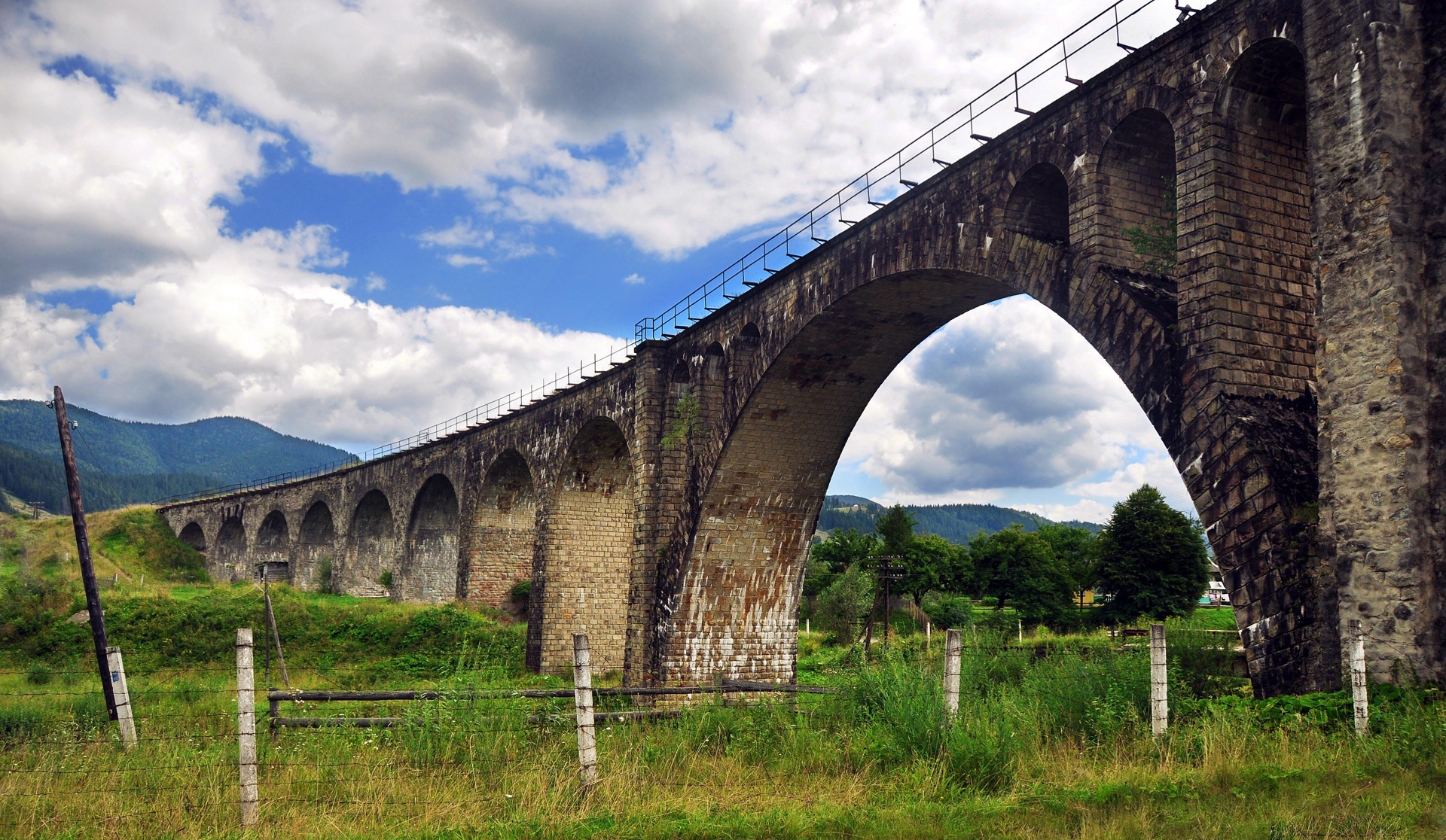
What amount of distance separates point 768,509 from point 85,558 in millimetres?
12507

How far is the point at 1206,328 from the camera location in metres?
10.1

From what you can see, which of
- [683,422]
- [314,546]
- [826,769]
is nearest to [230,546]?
[314,546]

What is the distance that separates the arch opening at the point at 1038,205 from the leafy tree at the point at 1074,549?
4032cm

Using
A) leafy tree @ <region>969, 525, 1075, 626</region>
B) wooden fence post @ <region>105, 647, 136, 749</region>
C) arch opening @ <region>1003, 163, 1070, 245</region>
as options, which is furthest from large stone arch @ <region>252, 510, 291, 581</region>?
arch opening @ <region>1003, 163, 1070, 245</region>

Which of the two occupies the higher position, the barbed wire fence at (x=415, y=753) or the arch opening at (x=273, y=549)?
the arch opening at (x=273, y=549)

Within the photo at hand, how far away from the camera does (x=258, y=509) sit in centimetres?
4928

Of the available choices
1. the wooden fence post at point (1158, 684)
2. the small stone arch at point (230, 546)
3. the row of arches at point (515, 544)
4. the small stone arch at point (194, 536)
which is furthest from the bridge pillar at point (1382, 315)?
the small stone arch at point (194, 536)

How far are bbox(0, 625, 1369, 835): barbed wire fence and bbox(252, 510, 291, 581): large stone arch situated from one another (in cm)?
4028

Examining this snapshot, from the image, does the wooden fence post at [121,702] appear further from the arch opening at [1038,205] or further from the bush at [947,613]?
Answer: the bush at [947,613]

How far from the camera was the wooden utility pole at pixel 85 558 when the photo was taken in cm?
1211

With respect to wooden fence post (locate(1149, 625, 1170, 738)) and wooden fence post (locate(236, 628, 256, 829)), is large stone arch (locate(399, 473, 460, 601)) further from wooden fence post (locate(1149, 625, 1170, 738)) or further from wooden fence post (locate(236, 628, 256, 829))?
wooden fence post (locate(1149, 625, 1170, 738))

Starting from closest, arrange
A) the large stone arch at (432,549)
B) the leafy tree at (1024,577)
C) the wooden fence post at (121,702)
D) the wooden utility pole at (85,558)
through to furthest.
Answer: the wooden fence post at (121,702), the wooden utility pole at (85,558), the large stone arch at (432,549), the leafy tree at (1024,577)

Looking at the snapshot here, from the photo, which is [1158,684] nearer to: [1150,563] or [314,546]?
[1150,563]

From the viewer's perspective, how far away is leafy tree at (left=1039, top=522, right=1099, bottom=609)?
5481 cm
